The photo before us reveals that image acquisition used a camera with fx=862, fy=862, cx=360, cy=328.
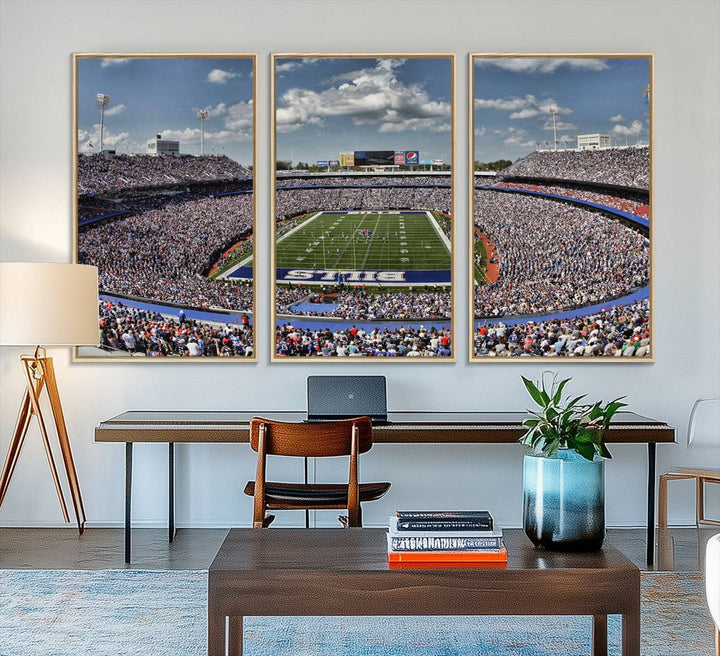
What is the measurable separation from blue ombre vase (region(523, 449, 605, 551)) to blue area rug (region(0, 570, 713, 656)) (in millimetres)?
573

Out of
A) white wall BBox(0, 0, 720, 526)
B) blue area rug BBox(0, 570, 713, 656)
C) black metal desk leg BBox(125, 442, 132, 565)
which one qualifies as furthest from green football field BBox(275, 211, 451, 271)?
blue area rug BBox(0, 570, 713, 656)

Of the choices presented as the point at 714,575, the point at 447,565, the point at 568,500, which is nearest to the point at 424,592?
the point at 447,565

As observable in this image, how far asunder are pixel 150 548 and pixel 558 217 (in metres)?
2.76

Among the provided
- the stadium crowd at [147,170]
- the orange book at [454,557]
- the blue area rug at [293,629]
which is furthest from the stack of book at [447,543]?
the stadium crowd at [147,170]

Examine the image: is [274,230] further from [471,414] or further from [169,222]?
[471,414]

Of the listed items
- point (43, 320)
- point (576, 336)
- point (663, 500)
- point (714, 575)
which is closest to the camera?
point (714, 575)

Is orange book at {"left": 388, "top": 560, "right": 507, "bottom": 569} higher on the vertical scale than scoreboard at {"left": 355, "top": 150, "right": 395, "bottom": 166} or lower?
lower

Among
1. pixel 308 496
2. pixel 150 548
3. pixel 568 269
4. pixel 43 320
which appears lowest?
pixel 150 548

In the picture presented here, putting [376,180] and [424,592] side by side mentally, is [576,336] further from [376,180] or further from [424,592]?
[424,592]

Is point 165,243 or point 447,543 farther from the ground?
point 165,243

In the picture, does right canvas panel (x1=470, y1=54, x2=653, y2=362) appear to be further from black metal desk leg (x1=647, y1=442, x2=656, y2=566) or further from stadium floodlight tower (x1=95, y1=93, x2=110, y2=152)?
stadium floodlight tower (x1=95, y1=93, x2=110, y2=152)

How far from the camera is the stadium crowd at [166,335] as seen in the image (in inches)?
185

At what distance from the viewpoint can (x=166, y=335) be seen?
4.71m

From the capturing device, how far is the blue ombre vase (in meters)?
2.35
